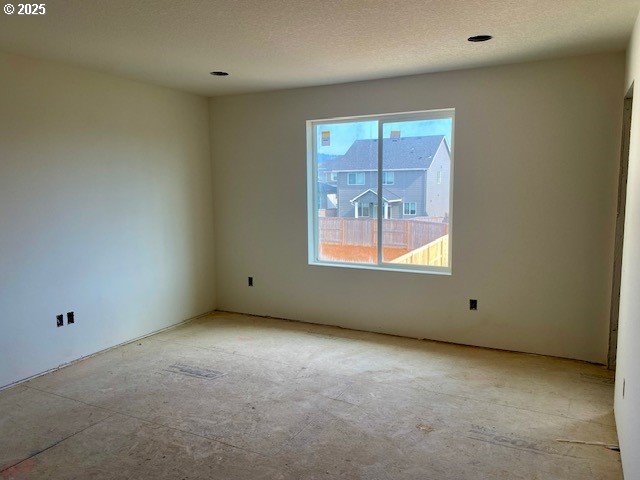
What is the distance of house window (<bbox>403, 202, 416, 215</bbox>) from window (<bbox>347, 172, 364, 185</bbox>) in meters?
0.52

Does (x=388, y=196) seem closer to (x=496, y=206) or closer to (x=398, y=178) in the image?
(x=398, y=178)

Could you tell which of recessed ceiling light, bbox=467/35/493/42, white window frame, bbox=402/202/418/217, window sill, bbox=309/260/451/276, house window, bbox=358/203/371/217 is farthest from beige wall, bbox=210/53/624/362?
recessed ceiling light, bbox=467/35/493/42

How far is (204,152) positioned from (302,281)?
1.84m

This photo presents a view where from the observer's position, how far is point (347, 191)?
472 centimetres

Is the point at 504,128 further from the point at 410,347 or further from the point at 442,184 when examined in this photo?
the point at 410,347

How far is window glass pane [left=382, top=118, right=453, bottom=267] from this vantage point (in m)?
4.23

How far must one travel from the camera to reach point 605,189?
11.6 feet

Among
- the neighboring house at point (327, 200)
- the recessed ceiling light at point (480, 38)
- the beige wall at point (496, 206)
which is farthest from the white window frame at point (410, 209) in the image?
the recessed ceiling light at point (480, 38)

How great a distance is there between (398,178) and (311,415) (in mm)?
2407

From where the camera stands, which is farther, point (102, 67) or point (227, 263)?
point (227, 263)

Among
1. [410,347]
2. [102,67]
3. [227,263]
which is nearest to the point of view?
[102,67]

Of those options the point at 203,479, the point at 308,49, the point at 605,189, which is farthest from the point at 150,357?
the point at 605,189

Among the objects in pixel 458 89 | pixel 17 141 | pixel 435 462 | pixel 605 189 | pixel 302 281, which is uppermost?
pixel 458 89

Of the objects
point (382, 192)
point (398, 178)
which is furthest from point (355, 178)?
point (398, 178)
